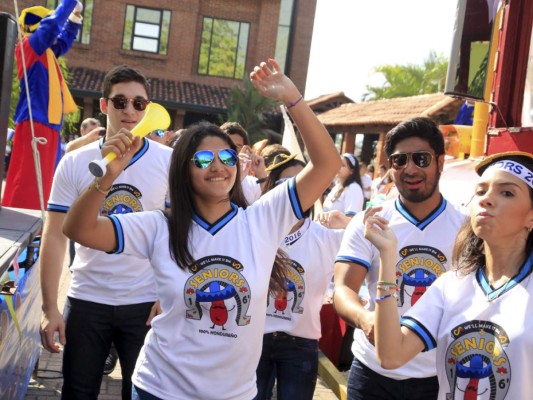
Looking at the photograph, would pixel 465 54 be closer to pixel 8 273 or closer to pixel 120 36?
pixel 8 273

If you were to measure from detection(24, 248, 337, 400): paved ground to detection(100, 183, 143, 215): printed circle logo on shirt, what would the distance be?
6.85 ft

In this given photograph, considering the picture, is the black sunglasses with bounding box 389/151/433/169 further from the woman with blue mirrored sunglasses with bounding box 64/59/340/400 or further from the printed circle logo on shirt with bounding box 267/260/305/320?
the printed circle logo on shirt with bounding box 267/260/305/320

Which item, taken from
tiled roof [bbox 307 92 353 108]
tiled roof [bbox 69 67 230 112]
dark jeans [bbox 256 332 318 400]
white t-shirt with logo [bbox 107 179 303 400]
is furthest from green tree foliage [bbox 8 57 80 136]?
tiled roof [bbox 307 92 353 108]

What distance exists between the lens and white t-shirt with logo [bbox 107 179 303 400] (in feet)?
9.62

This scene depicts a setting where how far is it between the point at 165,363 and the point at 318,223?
74.2 inches

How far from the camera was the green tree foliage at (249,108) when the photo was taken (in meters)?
28.9

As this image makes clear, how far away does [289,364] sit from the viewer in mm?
4254

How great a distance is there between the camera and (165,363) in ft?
9.77

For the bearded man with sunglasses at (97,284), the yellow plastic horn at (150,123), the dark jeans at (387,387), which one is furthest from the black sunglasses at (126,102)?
the dark jeans at (387,387)

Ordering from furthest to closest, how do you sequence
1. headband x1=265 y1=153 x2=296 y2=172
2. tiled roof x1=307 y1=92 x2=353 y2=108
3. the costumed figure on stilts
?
tiled roof x1=307 y1=92 x2=353 y2=108, the costumed figure on stilts, headband x1=265 y1=153 x2=296 y2=172

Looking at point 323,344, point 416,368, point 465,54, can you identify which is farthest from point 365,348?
point 323,344

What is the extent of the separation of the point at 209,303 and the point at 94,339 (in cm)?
117

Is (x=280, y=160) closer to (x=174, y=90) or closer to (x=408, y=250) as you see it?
(x=408, y=250)

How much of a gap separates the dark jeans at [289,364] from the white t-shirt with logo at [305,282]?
0.05 meters
